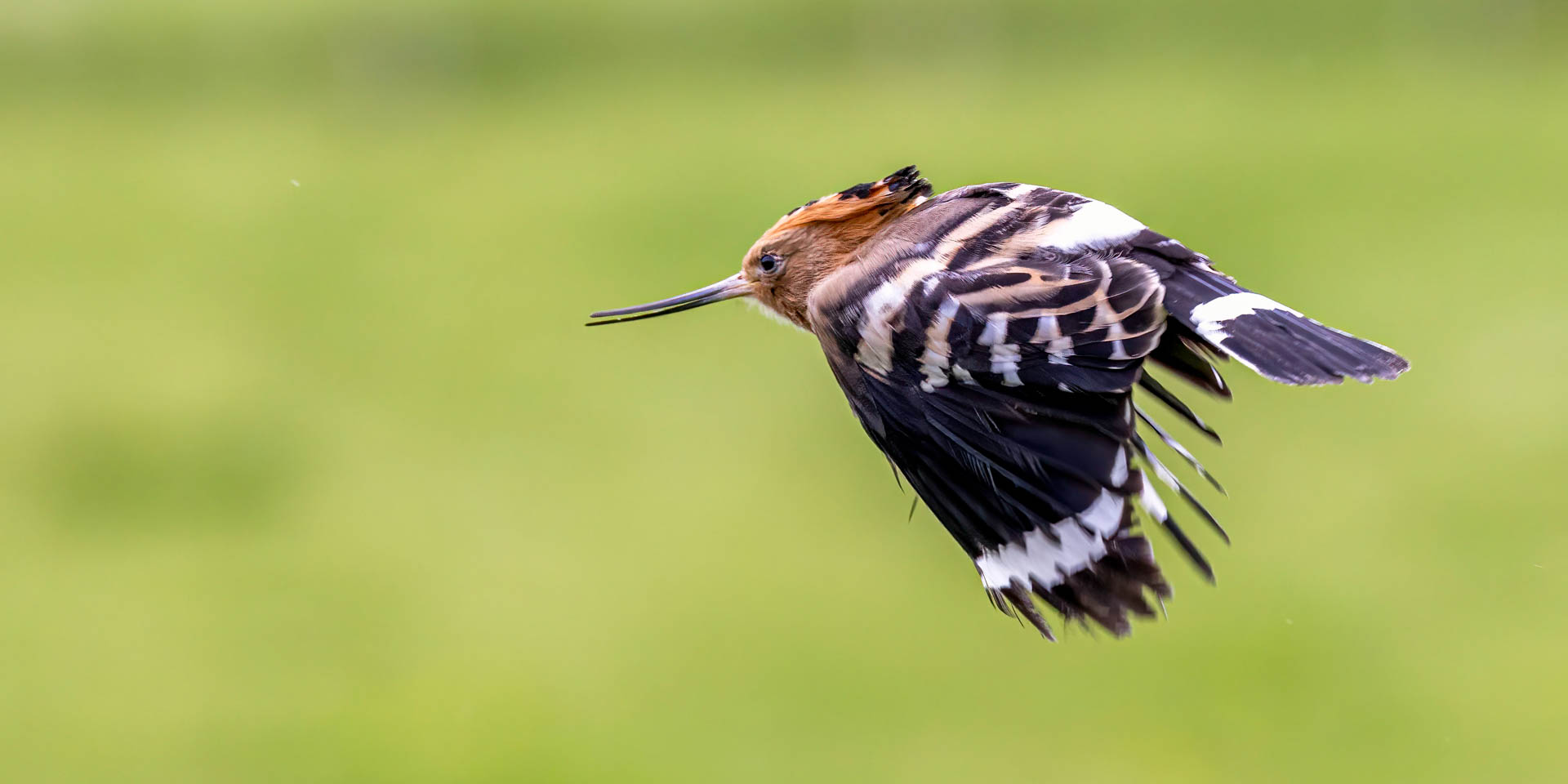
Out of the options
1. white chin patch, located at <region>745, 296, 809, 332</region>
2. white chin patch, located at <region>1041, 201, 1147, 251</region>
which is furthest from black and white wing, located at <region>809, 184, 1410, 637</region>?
white chin patch, located at <region>745, 296, 809, 332</region>

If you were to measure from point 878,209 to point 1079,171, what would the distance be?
11.4 ft

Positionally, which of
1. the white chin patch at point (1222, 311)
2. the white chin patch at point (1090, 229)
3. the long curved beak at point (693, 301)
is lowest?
the long curved beak at point (693, 301)

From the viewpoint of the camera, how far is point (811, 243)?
2033mm

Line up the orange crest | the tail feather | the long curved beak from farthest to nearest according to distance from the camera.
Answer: the long curved beak
the orange crest
the tail feather

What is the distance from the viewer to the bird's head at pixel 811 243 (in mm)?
1978

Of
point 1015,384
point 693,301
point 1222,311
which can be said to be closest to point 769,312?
point 693,301

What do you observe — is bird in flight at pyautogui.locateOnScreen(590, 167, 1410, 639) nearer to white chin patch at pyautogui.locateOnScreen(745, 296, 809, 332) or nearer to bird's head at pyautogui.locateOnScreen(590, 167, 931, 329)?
bird's head at pyautogui.locateOnScreen(590, 167, 931, 329)

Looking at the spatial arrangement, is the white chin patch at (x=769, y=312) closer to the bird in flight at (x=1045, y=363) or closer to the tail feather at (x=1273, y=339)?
the bird in flight at (x=1045, y=363)

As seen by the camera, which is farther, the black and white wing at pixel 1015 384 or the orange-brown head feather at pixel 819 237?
the orange-brown head feather at pixel 819 237

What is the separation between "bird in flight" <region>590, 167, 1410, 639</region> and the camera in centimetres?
167

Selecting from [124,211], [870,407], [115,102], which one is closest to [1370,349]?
[870,407]

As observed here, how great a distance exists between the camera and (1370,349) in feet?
5.28

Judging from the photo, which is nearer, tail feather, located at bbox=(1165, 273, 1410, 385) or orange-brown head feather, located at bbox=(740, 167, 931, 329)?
tail feather, located at bbox=(1165, 273, 1410, 385)

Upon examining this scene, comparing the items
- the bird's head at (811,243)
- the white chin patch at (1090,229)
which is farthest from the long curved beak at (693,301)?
the white chin patch at (1090,229)
